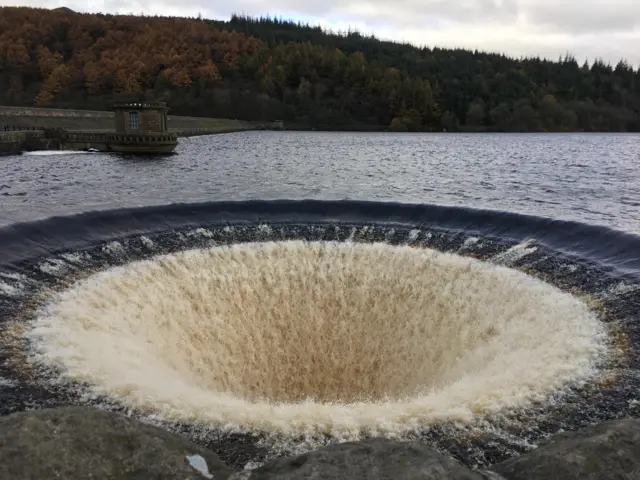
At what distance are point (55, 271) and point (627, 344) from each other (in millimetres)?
15458

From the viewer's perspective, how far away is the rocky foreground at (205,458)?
518 cm

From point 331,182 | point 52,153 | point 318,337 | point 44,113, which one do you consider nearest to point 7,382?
point 318,337

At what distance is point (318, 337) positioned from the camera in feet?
56.0

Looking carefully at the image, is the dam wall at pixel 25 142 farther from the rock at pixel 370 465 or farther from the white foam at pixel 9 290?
the rock at pixel 370 465

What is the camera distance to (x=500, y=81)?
164125mm

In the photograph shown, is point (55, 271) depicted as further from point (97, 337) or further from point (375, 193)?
point (375, 193)

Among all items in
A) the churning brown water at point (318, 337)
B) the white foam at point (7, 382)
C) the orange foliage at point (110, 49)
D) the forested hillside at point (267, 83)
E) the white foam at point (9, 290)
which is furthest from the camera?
the forested hillside at point (267, 83)

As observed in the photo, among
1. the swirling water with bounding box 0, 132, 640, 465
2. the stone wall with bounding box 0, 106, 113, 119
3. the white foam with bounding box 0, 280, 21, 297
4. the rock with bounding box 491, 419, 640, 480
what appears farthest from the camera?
the stone wall with bounding box 0, 106, 113, 119

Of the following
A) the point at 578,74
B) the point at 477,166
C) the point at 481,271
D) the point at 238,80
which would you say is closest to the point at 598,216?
the point at 481,271

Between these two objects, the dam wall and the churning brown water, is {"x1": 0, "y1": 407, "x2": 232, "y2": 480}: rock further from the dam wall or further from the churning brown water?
the dam wall

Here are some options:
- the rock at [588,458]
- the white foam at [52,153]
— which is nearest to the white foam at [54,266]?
the rock at [588,458]

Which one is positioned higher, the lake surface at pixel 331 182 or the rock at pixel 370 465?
the rock at pixel 370 465

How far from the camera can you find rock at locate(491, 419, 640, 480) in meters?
5.45

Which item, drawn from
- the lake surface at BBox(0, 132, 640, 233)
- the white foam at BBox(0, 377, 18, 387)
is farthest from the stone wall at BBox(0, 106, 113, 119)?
the white foam at BBox(0, 377, 18, 387)
